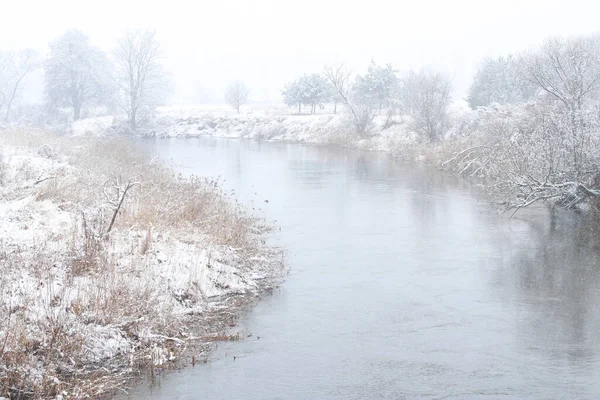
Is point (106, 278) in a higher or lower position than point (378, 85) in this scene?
lower

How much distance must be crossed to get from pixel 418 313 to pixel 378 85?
170ft

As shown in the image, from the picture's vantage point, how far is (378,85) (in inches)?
2388

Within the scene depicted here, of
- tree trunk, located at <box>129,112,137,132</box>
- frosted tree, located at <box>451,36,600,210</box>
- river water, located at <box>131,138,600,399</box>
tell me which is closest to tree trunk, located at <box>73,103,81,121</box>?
tree trunk, located at <box>129,112,137,132</box>

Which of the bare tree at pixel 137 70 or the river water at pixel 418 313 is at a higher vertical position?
the bare tree at pixel 137 70

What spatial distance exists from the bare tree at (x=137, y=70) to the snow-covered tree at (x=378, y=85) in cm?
2045

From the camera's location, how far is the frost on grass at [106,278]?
25.7 feet

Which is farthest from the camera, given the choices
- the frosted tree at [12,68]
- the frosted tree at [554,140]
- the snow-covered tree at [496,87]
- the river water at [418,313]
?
the frosted tree at [12,68]

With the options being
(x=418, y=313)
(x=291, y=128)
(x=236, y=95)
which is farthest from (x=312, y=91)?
(x=418, y=313)

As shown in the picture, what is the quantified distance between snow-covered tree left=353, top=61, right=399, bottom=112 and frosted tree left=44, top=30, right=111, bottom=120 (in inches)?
997

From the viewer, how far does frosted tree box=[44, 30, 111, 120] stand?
193 ft

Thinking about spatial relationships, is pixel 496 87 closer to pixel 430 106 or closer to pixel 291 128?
pixel 430 106

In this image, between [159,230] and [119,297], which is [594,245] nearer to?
[159,230]

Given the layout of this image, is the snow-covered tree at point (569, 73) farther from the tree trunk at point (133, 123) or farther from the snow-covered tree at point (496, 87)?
the tree trunk at point (133, 123)

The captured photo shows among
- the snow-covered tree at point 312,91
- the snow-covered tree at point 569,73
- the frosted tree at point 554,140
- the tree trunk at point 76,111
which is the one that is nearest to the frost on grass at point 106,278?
the frosted tree at point 554,140
